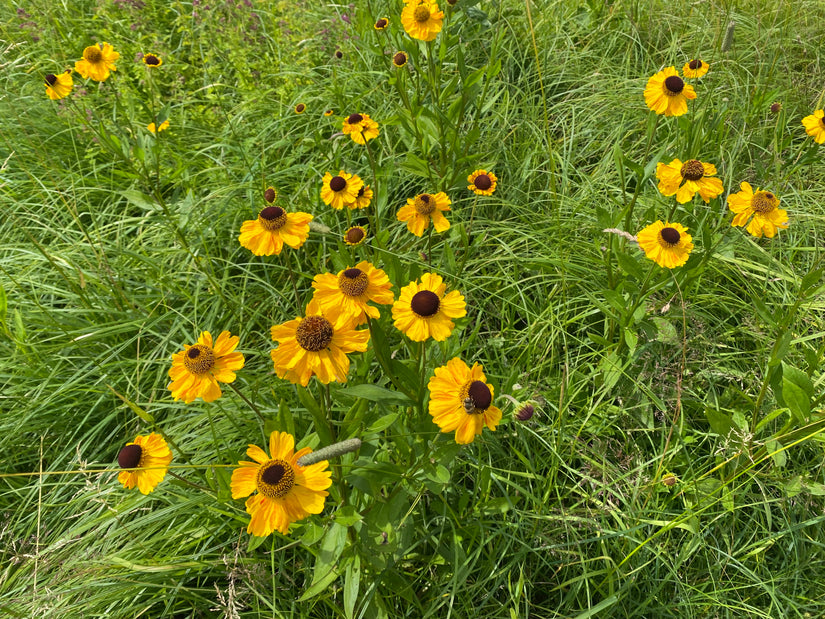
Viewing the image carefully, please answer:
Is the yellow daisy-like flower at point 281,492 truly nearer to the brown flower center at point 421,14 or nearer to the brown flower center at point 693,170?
the brown flower center at point 693,170

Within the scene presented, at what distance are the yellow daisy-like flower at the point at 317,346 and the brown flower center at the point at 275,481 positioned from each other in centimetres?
18

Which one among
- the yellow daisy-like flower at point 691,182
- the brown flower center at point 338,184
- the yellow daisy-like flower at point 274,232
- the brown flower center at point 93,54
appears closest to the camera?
the yellow daisy-like flower at point 274,232

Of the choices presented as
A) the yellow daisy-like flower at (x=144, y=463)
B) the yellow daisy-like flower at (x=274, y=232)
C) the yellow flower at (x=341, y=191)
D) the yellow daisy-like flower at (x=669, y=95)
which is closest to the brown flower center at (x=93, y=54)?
the yellow flower at (x=341, y=191)

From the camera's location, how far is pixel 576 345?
1957 mm

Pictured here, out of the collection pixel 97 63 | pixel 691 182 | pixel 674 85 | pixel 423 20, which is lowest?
pixel 691 182

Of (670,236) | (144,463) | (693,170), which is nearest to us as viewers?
(144,463)

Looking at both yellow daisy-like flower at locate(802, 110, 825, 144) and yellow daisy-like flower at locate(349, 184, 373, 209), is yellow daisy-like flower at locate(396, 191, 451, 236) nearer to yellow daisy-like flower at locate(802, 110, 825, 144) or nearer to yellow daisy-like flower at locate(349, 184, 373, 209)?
yellow daisy-like flower at locate(349, 184, 373, 209)

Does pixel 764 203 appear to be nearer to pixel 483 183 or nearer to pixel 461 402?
pixel 483 183

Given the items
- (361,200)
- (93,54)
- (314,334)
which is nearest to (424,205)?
(361,200)

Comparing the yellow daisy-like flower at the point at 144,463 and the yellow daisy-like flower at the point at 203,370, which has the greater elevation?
the yellow daisy-like flower at the point at 203,370

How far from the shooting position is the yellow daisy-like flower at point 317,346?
101 cm

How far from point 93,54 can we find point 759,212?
2.71 meters

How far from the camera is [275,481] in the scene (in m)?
0.97

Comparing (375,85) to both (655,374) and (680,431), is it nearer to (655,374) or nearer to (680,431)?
(655,374)
